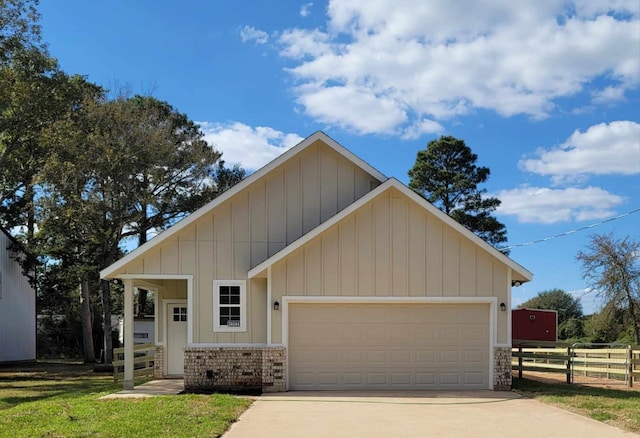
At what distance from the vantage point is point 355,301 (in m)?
14.2

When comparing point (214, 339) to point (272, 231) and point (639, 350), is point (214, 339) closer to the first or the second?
point (272, 231)

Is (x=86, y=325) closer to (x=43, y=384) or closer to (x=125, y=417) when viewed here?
(x=43, y=384)

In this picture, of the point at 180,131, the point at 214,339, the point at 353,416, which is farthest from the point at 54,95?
the point at 353,416

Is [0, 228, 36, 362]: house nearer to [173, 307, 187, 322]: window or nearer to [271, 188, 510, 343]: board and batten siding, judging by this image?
[173, 307, 187, 322]: window

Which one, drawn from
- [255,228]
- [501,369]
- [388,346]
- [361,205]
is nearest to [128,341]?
[255,228]

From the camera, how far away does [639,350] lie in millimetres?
16047

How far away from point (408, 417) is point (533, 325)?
21.9 m

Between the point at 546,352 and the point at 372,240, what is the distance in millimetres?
7505

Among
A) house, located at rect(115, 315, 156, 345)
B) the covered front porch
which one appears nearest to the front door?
the covered front porch

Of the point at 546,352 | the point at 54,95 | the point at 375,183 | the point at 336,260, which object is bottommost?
the point at 546,352

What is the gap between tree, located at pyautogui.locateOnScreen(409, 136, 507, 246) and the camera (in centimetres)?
3462

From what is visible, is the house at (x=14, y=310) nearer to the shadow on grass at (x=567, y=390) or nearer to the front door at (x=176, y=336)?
the front door at (x=176, y=336)

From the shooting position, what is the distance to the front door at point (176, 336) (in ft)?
55.9

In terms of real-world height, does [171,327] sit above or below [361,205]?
below
